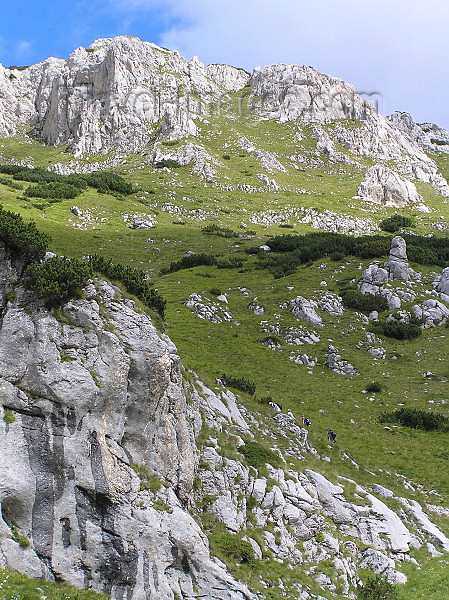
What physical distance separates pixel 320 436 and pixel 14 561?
17.2 meters

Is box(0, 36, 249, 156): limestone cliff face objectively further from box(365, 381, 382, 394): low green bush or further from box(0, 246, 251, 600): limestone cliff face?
box(0, 246, 251, 600): limestone cliff face

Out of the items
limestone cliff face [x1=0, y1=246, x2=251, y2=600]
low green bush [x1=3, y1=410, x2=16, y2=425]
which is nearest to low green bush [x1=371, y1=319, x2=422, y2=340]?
limestone cliff face [x1=0, y1=246, x2=251, y2=600]

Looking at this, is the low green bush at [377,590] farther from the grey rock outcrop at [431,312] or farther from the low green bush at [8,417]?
the grey rock outcrop at [431,312]

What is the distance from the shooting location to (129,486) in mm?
12664

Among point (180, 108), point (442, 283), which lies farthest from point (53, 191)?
point (442, 283)

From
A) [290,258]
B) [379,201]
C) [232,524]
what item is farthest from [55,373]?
[379,201]

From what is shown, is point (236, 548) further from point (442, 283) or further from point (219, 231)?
point (219, 231)

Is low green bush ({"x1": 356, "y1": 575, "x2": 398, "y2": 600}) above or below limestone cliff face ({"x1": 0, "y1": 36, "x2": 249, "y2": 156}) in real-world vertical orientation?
below

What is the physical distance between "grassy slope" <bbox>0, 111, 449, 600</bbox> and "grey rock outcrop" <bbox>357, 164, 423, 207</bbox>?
12.5 ft

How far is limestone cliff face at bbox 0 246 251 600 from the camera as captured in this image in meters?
11.3

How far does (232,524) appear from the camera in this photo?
50.8 feet

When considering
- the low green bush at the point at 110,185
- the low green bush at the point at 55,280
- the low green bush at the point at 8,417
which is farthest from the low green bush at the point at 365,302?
the low green bush at the point at 110,185

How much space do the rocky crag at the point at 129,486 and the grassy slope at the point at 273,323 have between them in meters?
2.70

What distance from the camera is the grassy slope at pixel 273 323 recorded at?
24.2 m
